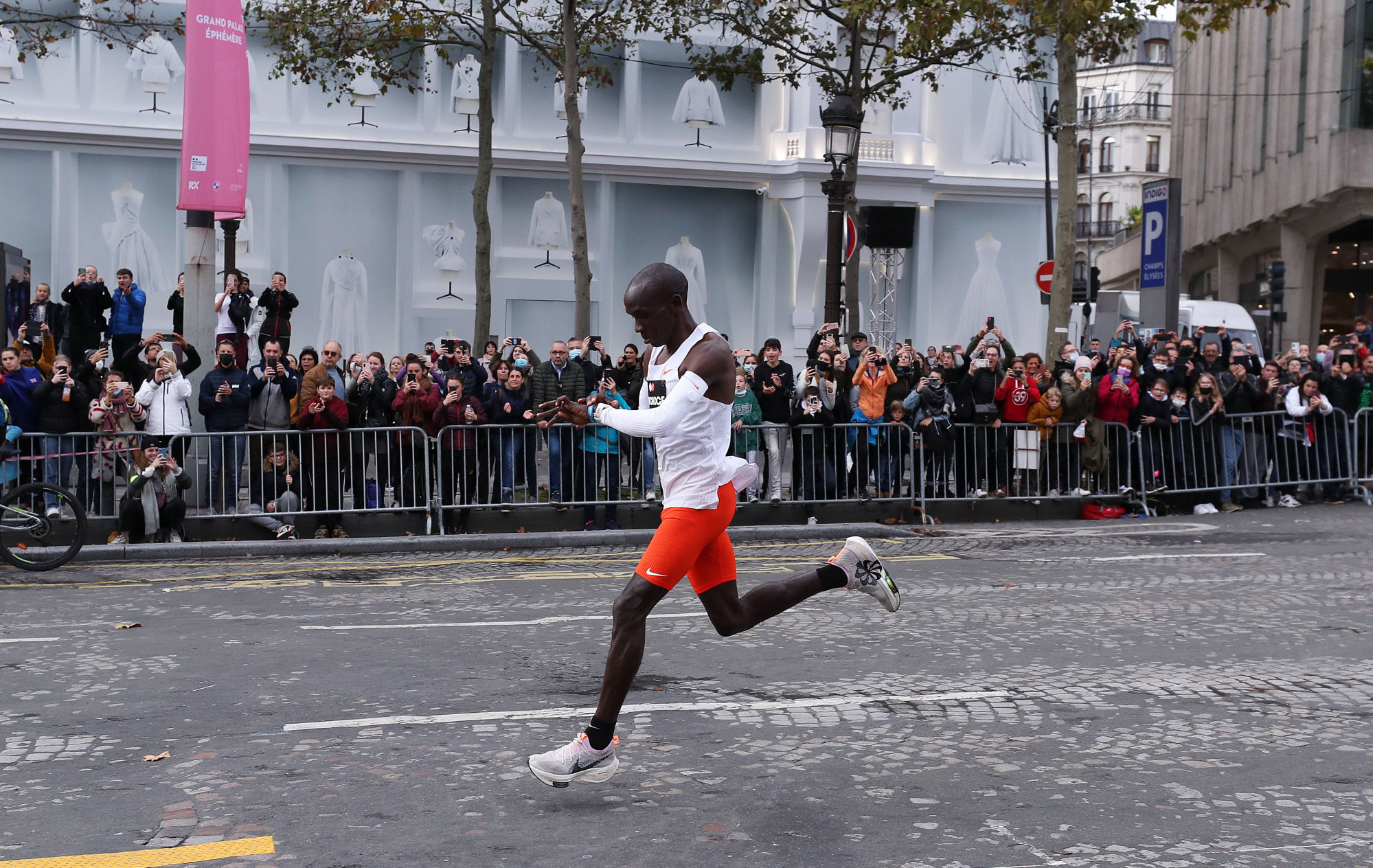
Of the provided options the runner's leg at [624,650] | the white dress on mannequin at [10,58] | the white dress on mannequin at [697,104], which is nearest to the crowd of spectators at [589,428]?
the runner's leg at [624,650]

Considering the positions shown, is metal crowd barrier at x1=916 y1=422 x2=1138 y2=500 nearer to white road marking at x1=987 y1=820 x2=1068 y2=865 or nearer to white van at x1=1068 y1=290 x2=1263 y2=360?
white road marking at x1=987 y1=820 x2=1068 y2=865

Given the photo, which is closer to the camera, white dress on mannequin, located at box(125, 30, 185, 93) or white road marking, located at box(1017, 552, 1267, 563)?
white road marking, located at box(1017, 552, 1267, 563)

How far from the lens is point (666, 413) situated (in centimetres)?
507

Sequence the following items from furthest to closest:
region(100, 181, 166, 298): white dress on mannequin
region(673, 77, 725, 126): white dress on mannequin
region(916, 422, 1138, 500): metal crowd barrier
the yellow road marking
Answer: region(673, 77, 725, 126): white dress on mannequin → region(100, 181, 166, 298): white dress on mannequin → region(916, 422, 1138, 500): metal crowd barrier → the yellow road marking

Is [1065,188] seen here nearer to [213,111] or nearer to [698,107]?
[213,111]

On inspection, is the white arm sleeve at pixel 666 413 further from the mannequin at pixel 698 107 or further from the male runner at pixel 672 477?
the mannequin at pixel 698 107

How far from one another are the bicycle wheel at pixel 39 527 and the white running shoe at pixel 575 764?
7.70 meters

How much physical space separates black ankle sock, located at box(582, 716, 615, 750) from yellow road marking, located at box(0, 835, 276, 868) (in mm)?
1107

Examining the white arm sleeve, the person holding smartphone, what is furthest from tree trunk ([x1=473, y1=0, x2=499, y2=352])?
the white arm sleeve

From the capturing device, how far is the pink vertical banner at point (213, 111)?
13.4m

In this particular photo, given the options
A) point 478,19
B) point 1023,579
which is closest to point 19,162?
point 478,19

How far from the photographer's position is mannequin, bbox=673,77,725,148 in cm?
3012

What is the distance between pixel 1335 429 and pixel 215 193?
41.9ft

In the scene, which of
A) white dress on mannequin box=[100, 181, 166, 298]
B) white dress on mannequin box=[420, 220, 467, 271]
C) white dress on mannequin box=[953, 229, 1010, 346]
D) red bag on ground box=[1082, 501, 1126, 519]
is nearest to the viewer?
red bag on ground box=[1082, 501, 1126, 519]
